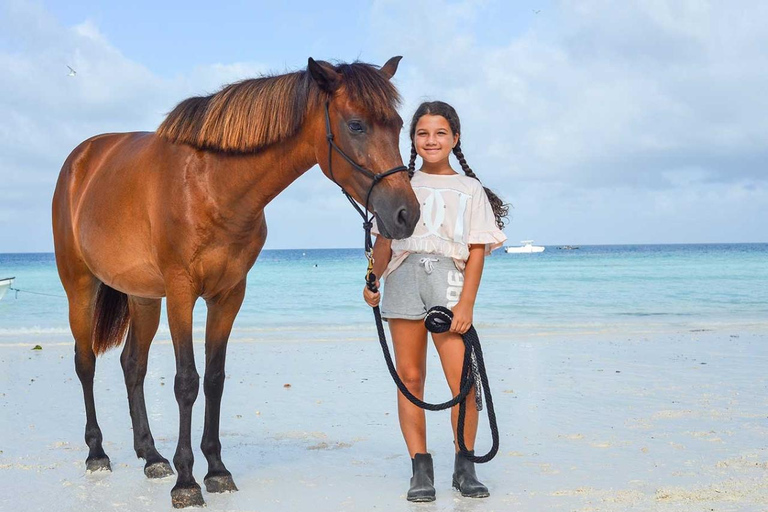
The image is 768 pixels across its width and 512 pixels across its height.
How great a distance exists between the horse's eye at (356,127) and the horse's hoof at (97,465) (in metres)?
2.25

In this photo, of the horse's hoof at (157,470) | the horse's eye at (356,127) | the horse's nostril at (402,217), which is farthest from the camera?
the horse's hoof at (157,470)

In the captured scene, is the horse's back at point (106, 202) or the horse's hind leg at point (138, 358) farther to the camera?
the horse's hind leg at point (138, 358)

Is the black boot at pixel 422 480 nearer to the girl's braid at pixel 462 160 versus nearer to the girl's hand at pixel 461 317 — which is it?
the girl's hand at pixel 461 317

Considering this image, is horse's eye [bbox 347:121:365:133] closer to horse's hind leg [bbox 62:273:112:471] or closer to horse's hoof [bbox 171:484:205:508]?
horse's hoof [bbox 171:484:205:508]

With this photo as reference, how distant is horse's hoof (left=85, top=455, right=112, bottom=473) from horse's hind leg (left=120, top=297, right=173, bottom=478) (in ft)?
0.62

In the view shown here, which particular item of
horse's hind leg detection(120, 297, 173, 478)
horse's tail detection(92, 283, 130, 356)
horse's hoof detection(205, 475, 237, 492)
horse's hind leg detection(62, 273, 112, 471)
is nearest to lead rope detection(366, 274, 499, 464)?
horse's hoof detection(205, 475, 237, 492)

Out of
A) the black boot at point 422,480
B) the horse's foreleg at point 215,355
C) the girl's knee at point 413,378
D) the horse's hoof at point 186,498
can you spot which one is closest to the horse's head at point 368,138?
the girl's knee at point 413,378

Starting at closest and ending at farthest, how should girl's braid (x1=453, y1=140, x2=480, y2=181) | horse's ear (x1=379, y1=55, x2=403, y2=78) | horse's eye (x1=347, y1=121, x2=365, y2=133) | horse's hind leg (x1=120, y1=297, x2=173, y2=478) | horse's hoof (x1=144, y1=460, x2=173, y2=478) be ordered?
horse's eye (x1=347, y1=121, x2=365, y2=133) → horse's ear (x1=379, y1=55, x2=403, y2=78) → girl's braid (x1=453, y1=140, x2=480, y2=181) → horse's hoof (x1=144, y1=460, x2=173, y2=478) → horse's hind leg (x1=120, y1=297, x2=173, y2=478)

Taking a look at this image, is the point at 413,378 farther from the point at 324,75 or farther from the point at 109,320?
the point at 109,320

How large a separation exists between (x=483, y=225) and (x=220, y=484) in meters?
1.67

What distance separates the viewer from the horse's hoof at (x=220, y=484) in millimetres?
3322

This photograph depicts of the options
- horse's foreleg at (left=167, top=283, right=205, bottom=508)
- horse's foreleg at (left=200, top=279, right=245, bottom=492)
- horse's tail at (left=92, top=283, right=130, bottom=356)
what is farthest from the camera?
horse's tail at (left=92, top=283, right=130, bottom=356)

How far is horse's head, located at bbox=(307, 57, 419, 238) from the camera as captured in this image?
2.63 m

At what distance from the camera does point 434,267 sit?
3145 millimetres
